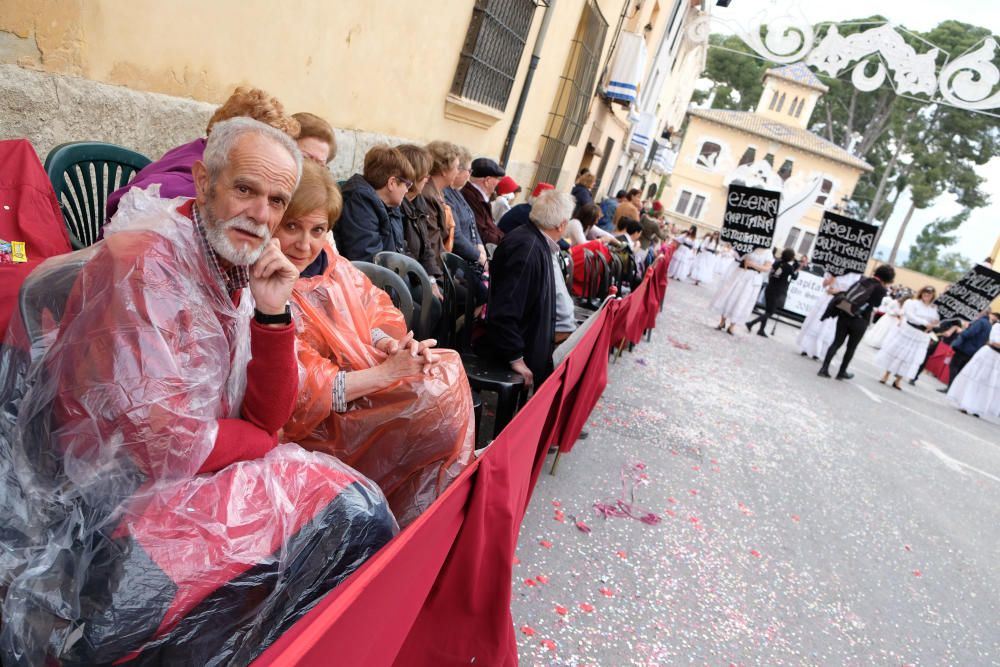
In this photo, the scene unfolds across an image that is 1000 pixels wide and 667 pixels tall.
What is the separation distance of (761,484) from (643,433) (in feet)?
3.20

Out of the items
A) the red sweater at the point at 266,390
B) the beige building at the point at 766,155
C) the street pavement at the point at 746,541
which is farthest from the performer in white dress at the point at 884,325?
the beige building at the point at 766,155

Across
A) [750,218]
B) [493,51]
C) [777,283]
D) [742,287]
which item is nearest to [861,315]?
[742,287]

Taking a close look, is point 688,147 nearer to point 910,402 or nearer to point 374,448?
point 910,402

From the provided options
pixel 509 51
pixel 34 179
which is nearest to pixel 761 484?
pixel 34 179

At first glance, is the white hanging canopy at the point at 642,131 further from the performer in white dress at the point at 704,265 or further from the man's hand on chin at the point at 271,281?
the man's hand on chin at the point at 271,281

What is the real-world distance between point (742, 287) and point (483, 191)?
6.56 meters

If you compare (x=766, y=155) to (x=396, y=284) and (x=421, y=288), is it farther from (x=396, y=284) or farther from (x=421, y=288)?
(x=396, y=284)

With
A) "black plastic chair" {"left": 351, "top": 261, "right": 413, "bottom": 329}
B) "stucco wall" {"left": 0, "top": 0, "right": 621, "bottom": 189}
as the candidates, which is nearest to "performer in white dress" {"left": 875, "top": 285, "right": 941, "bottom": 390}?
"stucco wall" {"left": 0, "top": 0, "right": 621, "bottom": 189}

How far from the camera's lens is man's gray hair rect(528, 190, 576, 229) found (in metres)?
3.81

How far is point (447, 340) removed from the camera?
3.85m

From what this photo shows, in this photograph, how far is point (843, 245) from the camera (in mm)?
11062

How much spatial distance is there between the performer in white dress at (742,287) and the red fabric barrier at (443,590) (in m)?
9.62

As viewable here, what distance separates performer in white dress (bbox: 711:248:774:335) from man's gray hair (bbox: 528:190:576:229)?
8.23 meters

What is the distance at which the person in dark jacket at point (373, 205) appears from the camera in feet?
12.4
